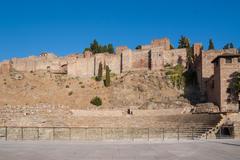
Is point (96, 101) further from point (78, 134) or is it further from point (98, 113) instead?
point (78, 134)

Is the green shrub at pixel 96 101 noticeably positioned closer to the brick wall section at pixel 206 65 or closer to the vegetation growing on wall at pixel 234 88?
the brick wall section at pixel 206 65

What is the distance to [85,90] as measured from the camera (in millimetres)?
57281

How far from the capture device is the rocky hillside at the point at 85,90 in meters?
50.6

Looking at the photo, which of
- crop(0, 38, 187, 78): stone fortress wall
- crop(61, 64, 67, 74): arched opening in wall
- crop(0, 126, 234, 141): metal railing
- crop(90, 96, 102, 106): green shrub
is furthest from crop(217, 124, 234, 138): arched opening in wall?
crop(61, 64, 67, 74): arched opening in wall

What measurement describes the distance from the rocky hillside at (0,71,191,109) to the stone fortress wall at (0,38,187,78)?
240 centimetres

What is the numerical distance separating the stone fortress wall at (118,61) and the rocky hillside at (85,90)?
2401 mm

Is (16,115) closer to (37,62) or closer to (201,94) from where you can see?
(201,94)

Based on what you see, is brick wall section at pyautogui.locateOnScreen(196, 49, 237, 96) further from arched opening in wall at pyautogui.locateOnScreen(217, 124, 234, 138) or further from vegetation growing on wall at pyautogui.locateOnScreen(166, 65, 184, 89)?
arched opening in wall at pyautogui.locateOnScreen(217, 124, 234, 138)

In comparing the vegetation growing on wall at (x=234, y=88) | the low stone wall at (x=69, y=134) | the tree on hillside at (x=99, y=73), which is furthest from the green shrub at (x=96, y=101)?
the low stone wall at (x=69, y=134)

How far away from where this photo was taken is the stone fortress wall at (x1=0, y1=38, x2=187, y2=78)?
192 ft

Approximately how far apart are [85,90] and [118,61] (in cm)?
962

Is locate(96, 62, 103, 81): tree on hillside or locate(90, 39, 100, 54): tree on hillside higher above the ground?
locate(90, 39, 100, 54): tree on hillside

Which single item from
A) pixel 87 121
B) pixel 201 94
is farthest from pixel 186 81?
pixel 87 121

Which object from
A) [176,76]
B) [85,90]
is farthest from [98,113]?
[85,90]
